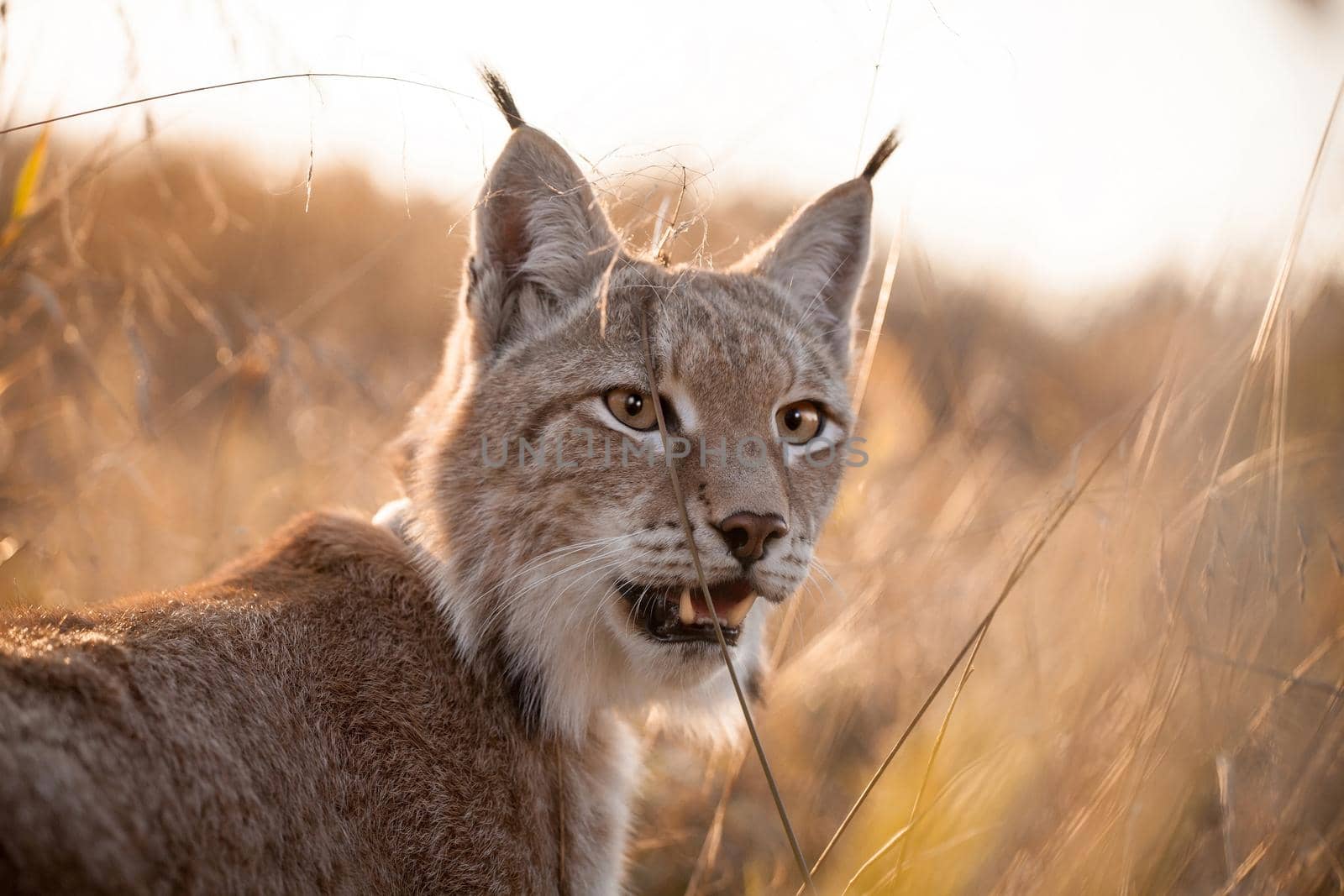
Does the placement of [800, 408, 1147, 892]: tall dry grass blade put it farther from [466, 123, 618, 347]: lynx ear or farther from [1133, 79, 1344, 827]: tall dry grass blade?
[466, 123, 618, 347]: lynx ear

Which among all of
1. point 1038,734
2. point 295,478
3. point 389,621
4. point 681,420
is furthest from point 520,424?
point 295,478

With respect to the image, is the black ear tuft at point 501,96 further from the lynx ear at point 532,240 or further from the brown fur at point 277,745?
the brown fur at point 277,745

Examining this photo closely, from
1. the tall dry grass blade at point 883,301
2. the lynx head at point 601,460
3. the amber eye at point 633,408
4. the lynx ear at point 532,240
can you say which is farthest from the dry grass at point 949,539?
the amber eye at point 633,408

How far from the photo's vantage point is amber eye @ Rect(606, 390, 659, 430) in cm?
324

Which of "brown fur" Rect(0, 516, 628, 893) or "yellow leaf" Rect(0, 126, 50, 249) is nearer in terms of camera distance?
"brown fur" Rect(0, 516, 628, 893)

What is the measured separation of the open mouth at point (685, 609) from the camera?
3.01m

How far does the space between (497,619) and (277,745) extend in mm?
813

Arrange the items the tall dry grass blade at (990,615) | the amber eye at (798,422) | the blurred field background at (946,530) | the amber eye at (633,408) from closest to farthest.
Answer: the tall dry grass blade at (990,615)
the blurred field background at (946,530)
the amber eye at (633,408)
the amber eye at (798,422)

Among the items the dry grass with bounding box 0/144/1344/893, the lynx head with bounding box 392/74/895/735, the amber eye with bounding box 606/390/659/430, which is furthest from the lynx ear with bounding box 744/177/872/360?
the amber eye with bounding box 606/390/659/430

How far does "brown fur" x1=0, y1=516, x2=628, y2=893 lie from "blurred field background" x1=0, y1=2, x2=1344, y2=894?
113 centimetres

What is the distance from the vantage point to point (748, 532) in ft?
9.44

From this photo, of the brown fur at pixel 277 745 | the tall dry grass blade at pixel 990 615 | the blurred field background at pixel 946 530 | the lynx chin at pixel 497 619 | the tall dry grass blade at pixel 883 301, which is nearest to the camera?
the brown fur at pixel 277 745

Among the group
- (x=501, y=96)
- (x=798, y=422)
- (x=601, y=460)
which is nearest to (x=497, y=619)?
(x=601, y=460)

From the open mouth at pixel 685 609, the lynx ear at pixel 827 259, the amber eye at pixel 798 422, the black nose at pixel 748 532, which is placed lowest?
the open mouth at pixel 685 609
